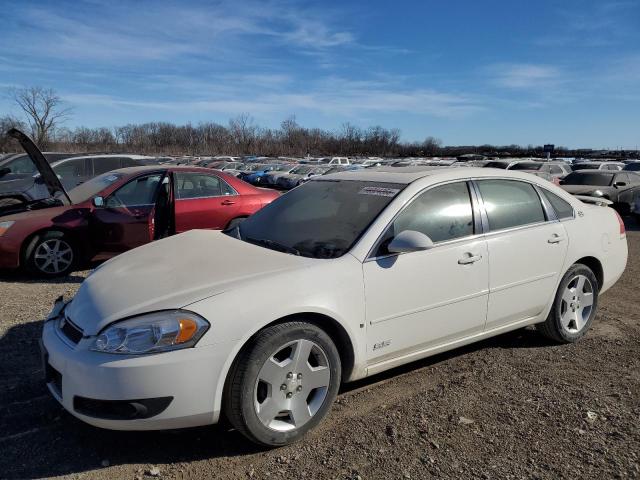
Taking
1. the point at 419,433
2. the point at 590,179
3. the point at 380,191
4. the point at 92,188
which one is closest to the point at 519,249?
the point at 380,191

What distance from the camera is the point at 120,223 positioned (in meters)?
6.85

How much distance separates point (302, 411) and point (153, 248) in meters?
1.67

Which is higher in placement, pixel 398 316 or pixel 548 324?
pixel 398 316

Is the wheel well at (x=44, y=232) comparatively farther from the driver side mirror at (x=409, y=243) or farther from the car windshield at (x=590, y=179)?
the car windshield at (x=590, y=179)

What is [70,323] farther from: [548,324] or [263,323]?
[548,324]

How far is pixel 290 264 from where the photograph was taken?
10.2 ft

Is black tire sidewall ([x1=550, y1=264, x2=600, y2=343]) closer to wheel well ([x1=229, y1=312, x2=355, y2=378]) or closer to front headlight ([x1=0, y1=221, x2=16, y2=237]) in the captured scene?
wheel well ([x1=229, y1=312, x2=355, y2=378])

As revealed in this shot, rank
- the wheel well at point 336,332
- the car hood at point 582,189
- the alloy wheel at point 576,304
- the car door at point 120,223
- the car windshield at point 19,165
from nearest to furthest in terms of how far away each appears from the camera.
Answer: the wheel well at point 336,332 < the alloy wheel at point 576,304 < the car door at point 120,223 < the car hood at point 582,189 < the car windshield at point 19,165

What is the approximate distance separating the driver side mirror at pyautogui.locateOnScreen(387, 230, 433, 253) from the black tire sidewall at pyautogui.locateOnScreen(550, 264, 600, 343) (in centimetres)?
169

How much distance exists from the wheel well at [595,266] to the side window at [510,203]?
0.69 metres

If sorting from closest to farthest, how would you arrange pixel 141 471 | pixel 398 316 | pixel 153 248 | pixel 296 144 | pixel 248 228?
1. pixel 141 471
2. pixel 398 316
3. pixel 153 248
4. pixel 248 228
5. pixel 296 144

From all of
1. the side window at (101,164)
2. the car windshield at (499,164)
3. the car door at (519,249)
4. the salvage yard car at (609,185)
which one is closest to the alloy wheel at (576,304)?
the car door at (519,249)

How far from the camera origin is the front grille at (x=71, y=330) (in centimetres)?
282

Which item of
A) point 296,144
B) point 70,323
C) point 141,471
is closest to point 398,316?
point 141,471
